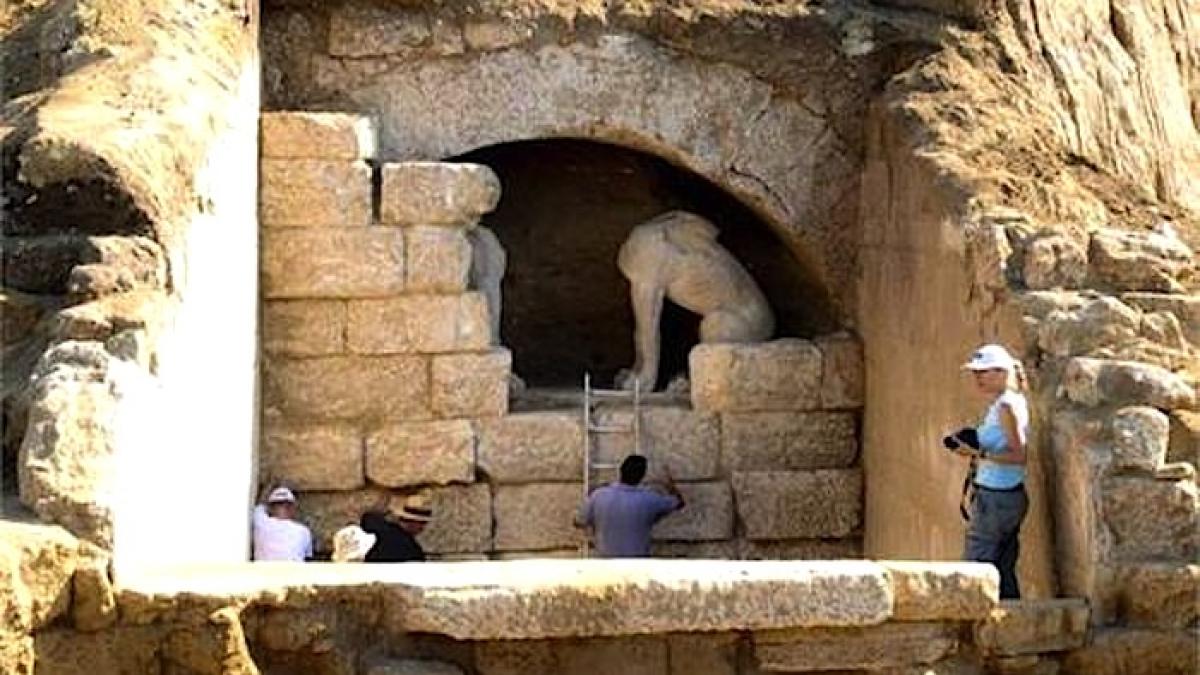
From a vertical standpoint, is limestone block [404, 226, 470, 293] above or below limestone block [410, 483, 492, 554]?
above

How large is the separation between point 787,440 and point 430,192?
2.20 m

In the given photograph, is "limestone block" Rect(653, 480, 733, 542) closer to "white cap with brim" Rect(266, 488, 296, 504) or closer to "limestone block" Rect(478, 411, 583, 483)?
"limestone block" Rect(478, 411, 583, 483)

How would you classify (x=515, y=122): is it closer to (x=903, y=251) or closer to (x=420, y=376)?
(x=420, y=376)

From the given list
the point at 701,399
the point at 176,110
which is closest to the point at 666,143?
the point at 701,399

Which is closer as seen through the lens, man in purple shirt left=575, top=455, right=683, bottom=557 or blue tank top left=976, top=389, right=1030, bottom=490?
blue tank top left=976, top=389, right=1030, bottom=490

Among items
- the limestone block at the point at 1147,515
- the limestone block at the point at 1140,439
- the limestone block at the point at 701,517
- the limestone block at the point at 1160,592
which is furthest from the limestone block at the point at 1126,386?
the limestone block at the point at 701,517

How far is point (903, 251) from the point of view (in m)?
10.6

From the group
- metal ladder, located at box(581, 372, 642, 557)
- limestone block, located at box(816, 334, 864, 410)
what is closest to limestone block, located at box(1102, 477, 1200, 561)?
limestone block, located at box(816, 334, 864, 410)

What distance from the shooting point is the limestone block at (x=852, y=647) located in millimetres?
7250

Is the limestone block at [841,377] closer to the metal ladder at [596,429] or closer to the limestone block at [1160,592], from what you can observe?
the metal ladder at [596,429]

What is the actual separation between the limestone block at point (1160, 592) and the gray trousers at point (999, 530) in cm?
48

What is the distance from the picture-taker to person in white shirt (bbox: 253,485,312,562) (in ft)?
32.2

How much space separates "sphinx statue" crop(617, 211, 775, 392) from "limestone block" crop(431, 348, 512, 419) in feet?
2.62

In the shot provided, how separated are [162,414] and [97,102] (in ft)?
6.33
